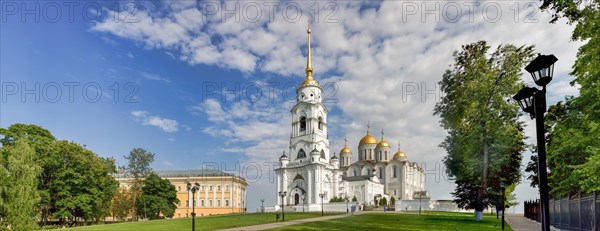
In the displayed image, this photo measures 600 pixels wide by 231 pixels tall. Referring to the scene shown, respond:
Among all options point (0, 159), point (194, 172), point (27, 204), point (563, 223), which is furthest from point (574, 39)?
point (194, 172)

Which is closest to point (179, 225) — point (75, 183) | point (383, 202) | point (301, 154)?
point (75, 183)

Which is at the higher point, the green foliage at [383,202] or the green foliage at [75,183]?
the green foliage at [75,183]

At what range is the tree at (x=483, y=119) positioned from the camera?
28328mm

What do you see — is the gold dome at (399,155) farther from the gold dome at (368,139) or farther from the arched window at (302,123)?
the arched window at (302,123)

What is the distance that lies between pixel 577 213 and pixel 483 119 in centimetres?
1017

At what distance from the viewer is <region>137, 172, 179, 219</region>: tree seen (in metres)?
59.2

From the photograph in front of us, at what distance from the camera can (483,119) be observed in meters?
28.4

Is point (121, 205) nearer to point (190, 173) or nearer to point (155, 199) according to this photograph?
point (155, 199)

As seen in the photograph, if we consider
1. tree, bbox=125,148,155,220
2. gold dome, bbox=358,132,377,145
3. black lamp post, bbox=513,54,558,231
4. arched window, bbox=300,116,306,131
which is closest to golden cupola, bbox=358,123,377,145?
gold dome, bbox=358,132,377,145

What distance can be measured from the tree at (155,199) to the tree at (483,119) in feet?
143

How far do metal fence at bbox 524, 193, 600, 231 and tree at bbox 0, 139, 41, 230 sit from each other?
37970mm

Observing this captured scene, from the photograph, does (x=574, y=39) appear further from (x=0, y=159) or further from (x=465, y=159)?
(x=0, y=159)

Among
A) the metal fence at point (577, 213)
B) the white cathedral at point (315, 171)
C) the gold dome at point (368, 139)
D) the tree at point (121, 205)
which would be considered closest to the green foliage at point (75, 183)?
the tree at point (121, 205)

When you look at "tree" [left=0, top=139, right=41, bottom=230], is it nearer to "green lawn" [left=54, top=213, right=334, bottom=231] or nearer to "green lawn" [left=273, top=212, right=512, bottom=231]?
"green lawn" [left=54, top=213, right=334, bottom=231]
